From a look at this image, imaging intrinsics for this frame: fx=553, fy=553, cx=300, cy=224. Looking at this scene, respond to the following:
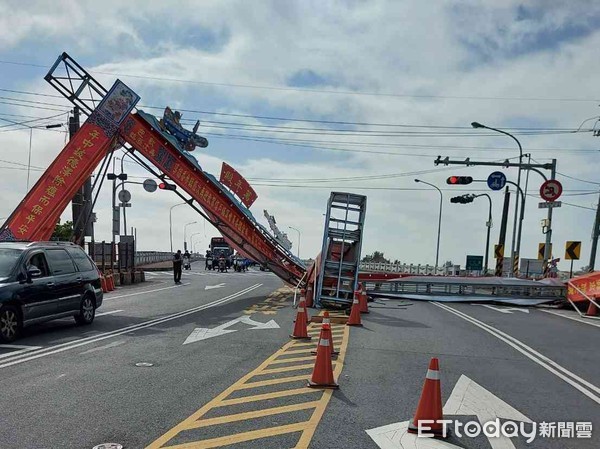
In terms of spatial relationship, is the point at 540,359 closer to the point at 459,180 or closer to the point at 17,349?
the point at 17,349

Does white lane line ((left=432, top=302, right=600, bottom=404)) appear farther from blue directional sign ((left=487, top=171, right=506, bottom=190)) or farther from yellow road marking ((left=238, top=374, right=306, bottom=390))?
blue directional sign ((left=487, top=171, right=506, bottom=190))

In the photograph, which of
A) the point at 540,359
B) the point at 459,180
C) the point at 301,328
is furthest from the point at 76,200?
the point at 540,359

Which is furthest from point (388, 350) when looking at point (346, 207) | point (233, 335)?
point (346, 207)

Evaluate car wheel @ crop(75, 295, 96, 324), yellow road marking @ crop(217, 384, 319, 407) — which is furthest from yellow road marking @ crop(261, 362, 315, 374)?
car wheel @ crop(75, 295, 96, 324)

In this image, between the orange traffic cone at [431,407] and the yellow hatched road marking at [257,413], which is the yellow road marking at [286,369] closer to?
the yellow hatched road marking at [257,413]

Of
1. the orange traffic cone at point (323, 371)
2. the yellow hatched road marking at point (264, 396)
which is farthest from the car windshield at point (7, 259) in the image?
the orange traffic cone at point (323, 371)

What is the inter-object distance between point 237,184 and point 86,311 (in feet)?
31.0

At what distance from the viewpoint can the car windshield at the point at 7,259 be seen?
10.3 metres

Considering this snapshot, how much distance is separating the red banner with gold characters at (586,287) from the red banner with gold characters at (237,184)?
12518mm

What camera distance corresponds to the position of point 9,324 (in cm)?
993

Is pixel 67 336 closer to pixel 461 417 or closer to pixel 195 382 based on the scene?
pixel 195 382

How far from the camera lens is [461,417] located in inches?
247

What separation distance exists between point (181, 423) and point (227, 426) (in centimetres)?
48

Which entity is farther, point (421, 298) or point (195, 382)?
point (421, 298)
